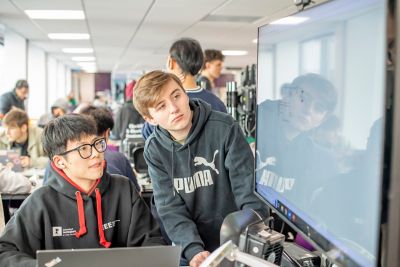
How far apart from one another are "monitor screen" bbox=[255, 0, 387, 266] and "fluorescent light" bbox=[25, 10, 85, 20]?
4972 mm

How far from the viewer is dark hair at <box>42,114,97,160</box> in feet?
5.40

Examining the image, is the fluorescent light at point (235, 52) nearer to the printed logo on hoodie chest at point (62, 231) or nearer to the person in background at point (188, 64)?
the person in background at point (188, 64)

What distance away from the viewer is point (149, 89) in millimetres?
1545

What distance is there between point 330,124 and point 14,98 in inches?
263

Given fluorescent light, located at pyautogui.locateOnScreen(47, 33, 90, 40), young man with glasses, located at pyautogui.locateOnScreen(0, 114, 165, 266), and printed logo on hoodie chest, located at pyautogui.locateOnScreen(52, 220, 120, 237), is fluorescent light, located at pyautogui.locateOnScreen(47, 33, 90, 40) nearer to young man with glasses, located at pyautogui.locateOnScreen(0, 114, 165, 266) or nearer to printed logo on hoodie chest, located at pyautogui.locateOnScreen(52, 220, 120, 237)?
young man with glasses, located at pyautogui.locateOnScreen(0, 114, 165, 266)

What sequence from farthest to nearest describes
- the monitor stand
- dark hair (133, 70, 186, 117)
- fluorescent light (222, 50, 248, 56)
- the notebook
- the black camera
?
fluorescent light (222, 50, 248, 56)
the notebook
the black camera
dark hair (133, 70, 186, 117)
the monitor stand

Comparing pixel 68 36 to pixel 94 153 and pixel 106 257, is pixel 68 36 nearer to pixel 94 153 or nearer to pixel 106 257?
pixel 94 153

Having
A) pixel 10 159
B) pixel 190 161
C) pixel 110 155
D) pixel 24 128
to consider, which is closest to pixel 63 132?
pixel 190 161

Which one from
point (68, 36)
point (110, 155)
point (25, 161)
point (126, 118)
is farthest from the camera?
point (68, 36)

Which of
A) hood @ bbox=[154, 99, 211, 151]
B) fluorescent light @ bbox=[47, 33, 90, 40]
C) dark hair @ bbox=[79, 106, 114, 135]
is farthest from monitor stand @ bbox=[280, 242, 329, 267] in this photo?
fluorescent light @ bbox=[47, 33, 90, 40]

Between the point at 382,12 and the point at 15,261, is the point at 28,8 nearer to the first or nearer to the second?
the point at 15,261

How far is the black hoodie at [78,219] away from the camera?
1544 millimetres

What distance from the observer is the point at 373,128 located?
0.63 metres

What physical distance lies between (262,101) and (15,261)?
3.02ft
